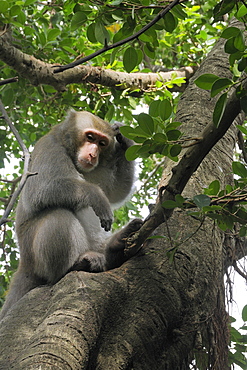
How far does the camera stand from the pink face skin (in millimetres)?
4492

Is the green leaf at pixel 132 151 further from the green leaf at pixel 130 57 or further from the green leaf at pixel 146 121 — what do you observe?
the green leaf at pixel 130 57

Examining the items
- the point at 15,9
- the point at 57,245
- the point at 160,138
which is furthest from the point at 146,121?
the point at 15,9

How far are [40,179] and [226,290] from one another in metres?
2.01

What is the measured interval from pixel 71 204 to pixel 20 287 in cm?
89

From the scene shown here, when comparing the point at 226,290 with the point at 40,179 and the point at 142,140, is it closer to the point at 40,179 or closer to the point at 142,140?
the point at 142,140

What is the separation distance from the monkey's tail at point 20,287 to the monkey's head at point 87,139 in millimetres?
1274

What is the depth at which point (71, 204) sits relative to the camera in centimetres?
397

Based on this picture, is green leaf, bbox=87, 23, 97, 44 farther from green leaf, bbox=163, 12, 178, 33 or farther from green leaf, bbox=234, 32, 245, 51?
green leaf, bbox=234, 32, 245, 51

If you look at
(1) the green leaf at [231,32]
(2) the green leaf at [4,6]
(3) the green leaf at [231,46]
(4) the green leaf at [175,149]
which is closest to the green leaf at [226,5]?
(1) the green leaf at [231,32]

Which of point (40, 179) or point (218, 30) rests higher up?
point (218, 30)

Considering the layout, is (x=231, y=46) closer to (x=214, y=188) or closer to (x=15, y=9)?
(x=214, y=188)

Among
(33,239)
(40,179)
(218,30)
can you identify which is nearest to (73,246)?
(33,239)

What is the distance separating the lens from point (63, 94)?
5633mm

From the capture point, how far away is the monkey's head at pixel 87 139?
4.51m
